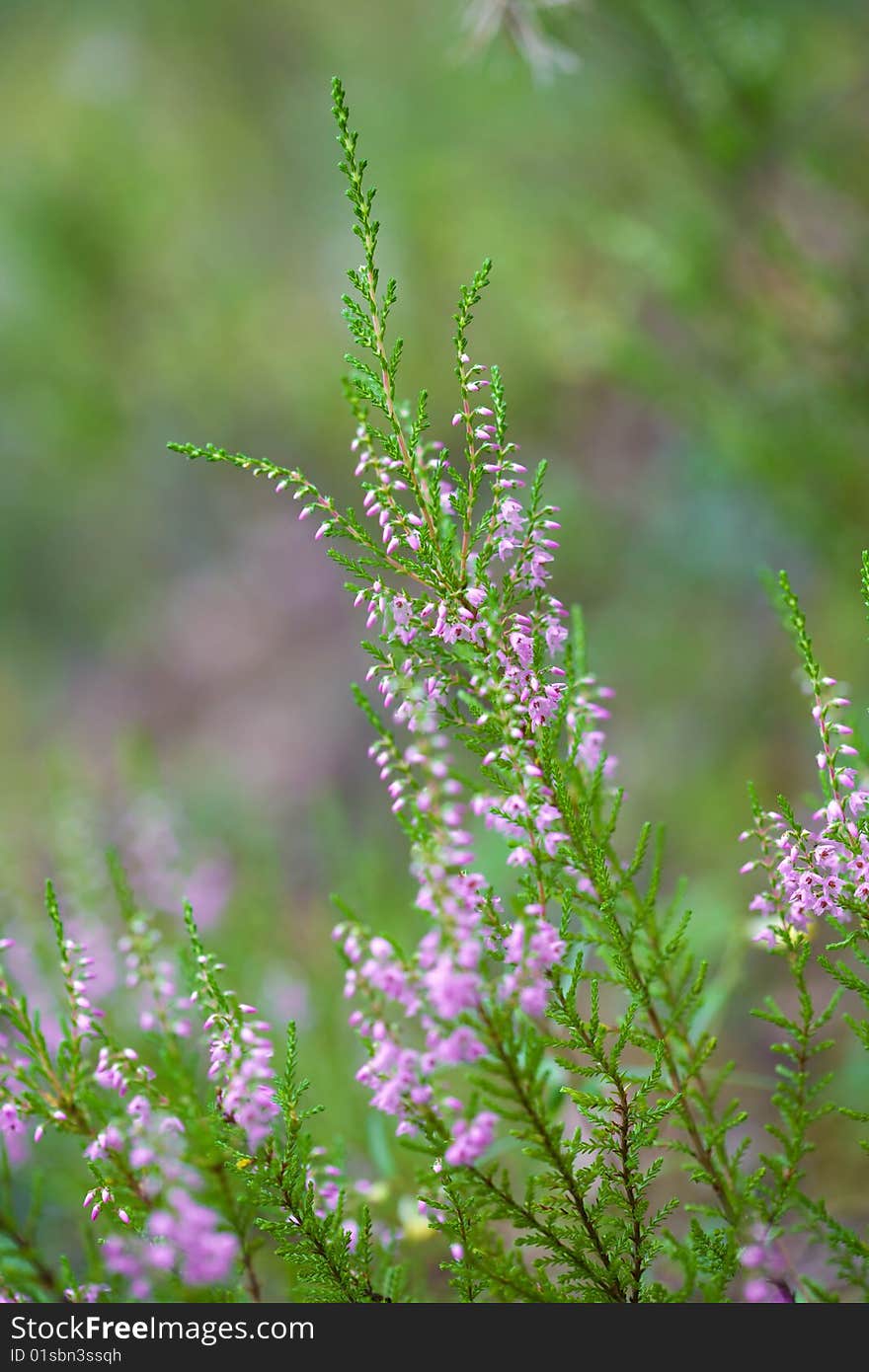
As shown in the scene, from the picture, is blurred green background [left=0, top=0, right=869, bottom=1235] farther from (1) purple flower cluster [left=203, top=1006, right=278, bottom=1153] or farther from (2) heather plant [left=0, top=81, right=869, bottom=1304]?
(1) purple flower cluster [left=203, top=1006, right=278, bottom=1153]

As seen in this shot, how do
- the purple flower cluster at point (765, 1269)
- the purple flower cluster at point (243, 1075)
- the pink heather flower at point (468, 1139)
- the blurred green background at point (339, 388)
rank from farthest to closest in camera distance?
1. the blurred green background at point (339, 388)
2. the purple flower cluster at point (765, 1269)
3. the purple flower cluster at point (243, 1075)
4. the pink heather flower at point (468, 1139)

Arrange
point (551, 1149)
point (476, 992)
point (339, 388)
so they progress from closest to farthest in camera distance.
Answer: point (476, 992)
point (551, 1149)
point (339, 388)

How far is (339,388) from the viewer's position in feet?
20.7

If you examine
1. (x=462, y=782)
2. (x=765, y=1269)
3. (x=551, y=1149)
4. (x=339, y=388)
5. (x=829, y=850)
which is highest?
(x=339, y=388)

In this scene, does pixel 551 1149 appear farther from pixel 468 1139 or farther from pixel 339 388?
pixel 339 388

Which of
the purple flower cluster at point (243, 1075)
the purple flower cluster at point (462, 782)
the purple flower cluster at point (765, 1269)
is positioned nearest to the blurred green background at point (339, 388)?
the purple flower cluster at point (765, 1269)

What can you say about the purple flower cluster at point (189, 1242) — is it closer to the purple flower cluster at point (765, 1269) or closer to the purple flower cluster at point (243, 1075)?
the purple flower cluster at point (243, 1075)

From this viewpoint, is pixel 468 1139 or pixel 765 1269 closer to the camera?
pixel 468 1139

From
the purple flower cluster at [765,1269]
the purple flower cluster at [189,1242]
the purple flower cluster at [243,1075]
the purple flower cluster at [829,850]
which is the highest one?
the purple flower cluster at [829,850]

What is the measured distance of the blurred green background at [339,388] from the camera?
3.53 metres

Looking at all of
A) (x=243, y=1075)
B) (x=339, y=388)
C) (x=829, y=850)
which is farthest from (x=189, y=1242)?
(x=339, y=388)

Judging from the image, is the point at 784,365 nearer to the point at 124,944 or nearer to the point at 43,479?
the point at 124,944

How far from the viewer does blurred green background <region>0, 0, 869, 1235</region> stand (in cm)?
353

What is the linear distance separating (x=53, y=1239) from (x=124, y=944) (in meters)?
2.14
